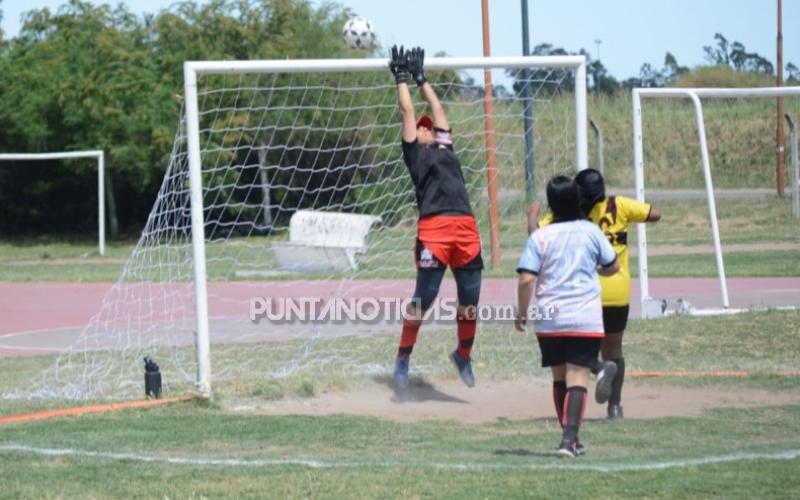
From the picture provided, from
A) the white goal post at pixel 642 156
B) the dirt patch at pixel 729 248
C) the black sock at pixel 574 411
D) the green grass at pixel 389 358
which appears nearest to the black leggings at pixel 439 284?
the green grass at pixel 389 358

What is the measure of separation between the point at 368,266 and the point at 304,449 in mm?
9911

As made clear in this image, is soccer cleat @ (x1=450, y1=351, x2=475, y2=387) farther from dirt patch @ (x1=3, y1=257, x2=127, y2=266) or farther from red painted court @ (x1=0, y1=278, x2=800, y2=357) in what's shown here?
dirt patch @ (x1=3, y1=257, x2=127, y2=266)

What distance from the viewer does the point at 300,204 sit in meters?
15.3

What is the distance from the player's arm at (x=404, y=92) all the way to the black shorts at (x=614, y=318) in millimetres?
2285

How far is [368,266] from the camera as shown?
18297 mm

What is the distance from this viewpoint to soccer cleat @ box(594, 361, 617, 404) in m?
8.43

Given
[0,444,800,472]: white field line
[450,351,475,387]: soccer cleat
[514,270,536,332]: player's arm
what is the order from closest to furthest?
[0,444,800,472]: white field line, [514,270,536,332]: player's arm, [450,351,475,387]: soccer cleat

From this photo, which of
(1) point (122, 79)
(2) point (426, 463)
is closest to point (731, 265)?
(2) point (426, 463)

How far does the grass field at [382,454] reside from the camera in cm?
698

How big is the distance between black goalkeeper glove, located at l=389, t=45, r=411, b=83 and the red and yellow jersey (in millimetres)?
2094

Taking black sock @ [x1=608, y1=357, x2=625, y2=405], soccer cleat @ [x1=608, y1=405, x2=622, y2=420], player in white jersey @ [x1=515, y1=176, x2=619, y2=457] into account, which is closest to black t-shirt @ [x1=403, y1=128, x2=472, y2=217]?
black sock @ [x1=608, y1=357, x2=625, y2=405]

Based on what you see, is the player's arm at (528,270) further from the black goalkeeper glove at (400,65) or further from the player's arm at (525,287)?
the black goalkeeper glove at (400,65)

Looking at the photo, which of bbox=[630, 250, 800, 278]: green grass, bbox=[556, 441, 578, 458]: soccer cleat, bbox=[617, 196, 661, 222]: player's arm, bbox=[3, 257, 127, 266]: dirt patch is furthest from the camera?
bbox=[3, 257, 127, 266]: dirt patch

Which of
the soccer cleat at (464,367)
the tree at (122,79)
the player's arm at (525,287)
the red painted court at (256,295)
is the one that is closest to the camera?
the player's arm at (525,287)
